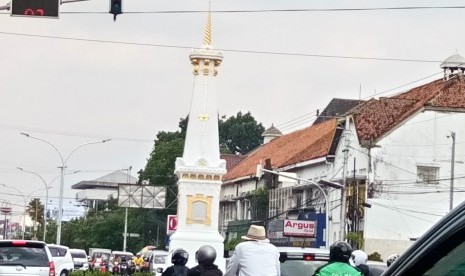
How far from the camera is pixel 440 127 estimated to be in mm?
68812

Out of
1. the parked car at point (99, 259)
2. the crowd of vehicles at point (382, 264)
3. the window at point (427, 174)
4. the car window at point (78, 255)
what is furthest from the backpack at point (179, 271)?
the parked car at point (99, 259)

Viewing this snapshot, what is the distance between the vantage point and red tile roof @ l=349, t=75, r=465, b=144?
A: 224 feet

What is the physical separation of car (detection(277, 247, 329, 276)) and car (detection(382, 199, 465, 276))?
1109 centimetres

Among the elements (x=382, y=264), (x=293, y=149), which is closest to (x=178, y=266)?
(x=382, y=264)

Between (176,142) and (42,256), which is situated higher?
(176,142)

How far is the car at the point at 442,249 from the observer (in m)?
3.12

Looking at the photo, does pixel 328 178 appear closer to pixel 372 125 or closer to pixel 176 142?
pixel 372 125

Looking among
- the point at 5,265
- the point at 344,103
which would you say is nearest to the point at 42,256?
the point at 5,265

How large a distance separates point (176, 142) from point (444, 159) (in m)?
43.0

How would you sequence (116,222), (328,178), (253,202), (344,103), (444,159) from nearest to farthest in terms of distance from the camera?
1. (444,159)
2. (328,178)
3. (253,202)
4. (344,103)
5. (116,222)

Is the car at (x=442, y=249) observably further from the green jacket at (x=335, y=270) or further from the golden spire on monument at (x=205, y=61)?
the golden spire on monument at (x=205, y=61)

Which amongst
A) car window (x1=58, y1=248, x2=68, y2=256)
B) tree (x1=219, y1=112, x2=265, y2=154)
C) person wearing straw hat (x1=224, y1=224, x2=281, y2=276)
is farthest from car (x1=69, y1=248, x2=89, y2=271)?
tree (x1=219, y1=112, x2=265, y2=154)

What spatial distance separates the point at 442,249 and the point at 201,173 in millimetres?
57019

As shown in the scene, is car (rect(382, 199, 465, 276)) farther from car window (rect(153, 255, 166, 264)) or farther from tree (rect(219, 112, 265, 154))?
tree (rect(219, 112, 265, 154))
